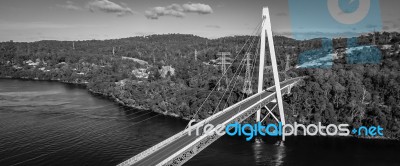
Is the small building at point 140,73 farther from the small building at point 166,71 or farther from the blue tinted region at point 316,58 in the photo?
the blue tinted region at point 316,58

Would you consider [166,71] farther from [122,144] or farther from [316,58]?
[122,144]

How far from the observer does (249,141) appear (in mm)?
37438

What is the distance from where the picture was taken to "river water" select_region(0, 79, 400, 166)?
31406 mm

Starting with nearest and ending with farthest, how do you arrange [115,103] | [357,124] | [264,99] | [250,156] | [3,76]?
1. [250,156]
2. [264,99]
3. [357,124]
4. [115,103]
5. [3,76]

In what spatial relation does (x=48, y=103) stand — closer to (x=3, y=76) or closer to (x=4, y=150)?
(x=4, y=150)

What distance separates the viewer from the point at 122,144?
118 ft

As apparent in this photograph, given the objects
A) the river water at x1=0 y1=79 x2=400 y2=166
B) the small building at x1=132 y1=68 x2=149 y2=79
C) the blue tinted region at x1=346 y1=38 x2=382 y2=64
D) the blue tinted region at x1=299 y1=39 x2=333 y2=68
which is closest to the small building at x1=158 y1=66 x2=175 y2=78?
the small building at x1=132 y1=68 x2=149 y2=79

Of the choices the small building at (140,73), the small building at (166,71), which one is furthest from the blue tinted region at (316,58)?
the small building at (140,73)

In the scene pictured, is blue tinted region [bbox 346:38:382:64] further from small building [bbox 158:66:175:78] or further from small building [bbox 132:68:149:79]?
small building [bbox 132:68:149:79]

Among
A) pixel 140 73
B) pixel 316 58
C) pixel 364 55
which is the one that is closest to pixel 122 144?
pixel 140 73

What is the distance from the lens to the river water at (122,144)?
1236 inches

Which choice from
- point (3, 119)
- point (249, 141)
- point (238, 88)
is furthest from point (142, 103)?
point (249, 141)

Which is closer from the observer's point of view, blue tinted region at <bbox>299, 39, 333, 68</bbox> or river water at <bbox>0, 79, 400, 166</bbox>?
river water at <bbox>0, 79, 400, 166</bbox>

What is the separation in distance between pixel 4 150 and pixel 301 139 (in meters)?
32.5
